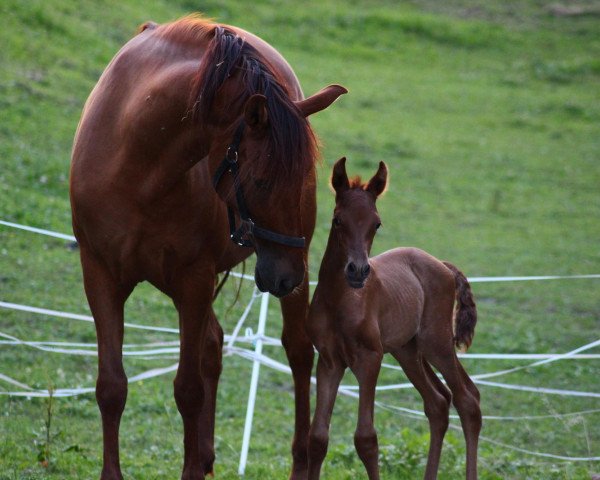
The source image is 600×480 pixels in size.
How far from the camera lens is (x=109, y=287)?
15.9ft

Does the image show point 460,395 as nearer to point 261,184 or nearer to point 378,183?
point 378,183

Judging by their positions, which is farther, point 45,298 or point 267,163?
point 45,298

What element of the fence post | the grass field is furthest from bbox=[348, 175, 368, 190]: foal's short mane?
the fence post

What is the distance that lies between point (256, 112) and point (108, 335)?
58.1 inches

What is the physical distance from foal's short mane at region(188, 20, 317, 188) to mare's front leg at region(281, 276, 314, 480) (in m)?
1.67

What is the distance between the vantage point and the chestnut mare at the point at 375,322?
457cm

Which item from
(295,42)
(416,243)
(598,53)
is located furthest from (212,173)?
(598,53)

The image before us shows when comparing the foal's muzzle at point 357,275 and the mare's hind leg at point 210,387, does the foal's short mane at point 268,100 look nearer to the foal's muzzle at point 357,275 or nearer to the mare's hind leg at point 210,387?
the foal's muzzle at point 357,275

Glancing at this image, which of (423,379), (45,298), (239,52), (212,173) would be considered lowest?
(45,298)

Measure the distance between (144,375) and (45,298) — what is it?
93.5 inches

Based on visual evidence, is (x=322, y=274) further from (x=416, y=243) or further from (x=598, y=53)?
(x=598, y=53)

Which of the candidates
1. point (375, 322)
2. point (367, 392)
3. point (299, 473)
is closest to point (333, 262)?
point (375, 322)

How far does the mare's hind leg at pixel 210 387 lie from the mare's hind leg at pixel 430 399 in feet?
3.77

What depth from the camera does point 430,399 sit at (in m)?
5.20
